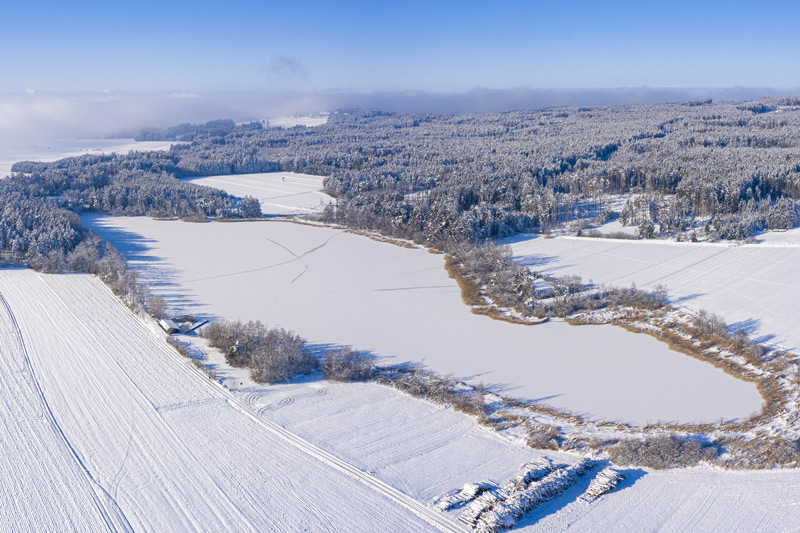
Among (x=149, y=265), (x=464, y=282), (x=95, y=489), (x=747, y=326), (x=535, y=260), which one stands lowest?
(x=95, y=489)

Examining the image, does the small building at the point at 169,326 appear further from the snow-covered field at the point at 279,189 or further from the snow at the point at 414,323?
the snow-covered field at the point at 279,189

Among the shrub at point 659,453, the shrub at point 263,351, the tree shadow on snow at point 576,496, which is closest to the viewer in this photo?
the tree shadow on snow at point 576,496

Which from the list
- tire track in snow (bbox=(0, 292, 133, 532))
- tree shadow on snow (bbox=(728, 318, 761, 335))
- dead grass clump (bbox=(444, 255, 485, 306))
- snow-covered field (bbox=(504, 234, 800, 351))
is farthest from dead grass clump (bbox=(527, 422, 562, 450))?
dead grass clump (bbox=(444, 255, 485, 306))

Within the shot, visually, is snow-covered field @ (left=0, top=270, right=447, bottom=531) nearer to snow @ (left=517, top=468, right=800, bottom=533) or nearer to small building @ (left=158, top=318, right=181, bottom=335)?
small building @ (left=158, top=318, right=181, bottom=335)

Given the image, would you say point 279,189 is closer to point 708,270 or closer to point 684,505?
point 708,270

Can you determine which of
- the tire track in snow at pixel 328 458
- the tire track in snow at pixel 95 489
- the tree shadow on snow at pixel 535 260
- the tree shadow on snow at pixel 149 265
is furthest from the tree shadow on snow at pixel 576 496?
the tree shadow on snow at pixel 535 260

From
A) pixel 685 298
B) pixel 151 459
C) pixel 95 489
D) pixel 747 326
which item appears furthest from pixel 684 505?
pixel 685 298

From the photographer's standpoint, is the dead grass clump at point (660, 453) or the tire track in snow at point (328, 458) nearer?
the tire track in snow at point (328, 458)
